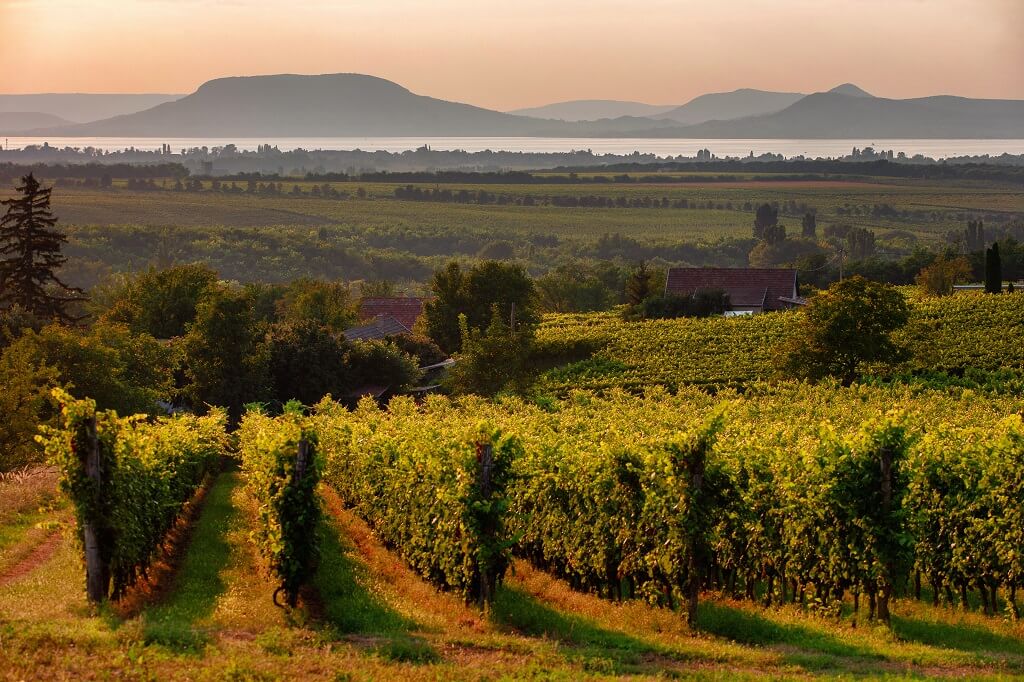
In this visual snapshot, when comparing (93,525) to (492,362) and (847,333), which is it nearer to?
(847,333)

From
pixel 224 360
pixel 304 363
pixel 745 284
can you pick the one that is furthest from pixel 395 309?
pixel 224 360

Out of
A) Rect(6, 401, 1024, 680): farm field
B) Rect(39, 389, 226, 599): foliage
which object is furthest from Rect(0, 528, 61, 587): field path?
Rect(39, 389, 226, 599): foliage

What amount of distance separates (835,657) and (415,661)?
5386mm

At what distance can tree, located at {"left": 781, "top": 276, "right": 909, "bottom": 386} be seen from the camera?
4406 centimetres

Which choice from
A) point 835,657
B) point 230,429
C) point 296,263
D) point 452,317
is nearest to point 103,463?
point 835,657

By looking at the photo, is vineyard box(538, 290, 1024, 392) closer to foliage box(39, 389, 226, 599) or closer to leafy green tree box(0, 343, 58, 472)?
leafy green tree box(0, 343, 58, 472)

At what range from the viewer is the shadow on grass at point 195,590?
1504 centimetres

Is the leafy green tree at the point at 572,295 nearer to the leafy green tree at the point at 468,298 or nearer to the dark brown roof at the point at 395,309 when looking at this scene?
the dark brown roof at the point at 395,309

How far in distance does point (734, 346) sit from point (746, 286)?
1274 inches

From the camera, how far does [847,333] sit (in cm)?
4403

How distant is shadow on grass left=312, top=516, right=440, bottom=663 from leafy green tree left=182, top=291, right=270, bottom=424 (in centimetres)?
3041

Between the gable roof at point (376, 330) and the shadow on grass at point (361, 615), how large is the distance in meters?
43.4

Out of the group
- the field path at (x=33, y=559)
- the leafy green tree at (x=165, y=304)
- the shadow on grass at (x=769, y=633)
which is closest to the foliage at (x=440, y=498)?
the shadow on grass at (x=769, y=633)

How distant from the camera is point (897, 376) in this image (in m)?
43.8
